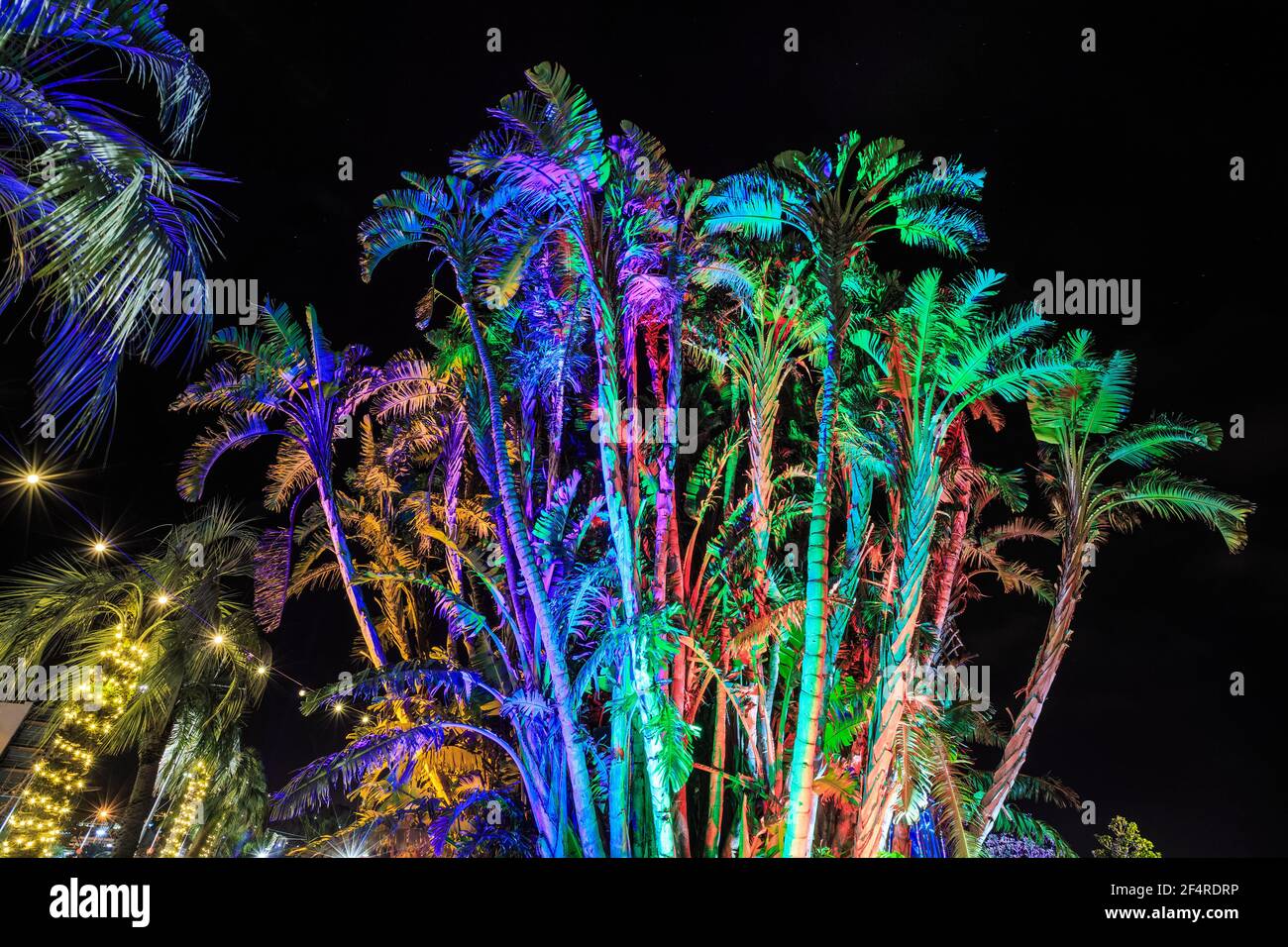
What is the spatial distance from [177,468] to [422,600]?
17.7 ft

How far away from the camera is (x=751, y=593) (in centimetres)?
1158

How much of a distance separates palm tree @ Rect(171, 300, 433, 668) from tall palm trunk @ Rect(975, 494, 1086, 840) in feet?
33.2

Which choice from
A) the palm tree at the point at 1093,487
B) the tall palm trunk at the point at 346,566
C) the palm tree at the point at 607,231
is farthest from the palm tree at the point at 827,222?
the tall palm trunk at the point at 346,566

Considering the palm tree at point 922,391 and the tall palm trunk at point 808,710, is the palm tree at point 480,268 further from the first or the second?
the palm tree at point 922,391

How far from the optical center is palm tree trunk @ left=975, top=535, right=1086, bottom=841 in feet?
40.7

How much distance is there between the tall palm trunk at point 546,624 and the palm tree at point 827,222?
8.68 ft

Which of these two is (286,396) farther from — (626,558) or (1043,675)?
(1043,675)

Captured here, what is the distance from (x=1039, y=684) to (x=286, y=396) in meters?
12.9

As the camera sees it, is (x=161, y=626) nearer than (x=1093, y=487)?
No

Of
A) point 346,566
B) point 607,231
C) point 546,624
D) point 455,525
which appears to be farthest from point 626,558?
point 346,566

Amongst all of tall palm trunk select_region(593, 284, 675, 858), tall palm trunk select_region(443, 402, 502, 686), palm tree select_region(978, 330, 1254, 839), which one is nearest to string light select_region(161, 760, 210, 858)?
tall palm trunk select_region(443, 402, 502, 686)

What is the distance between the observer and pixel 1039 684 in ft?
41.3
